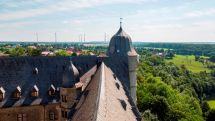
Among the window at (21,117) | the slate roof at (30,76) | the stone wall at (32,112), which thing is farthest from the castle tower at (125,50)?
the window at (21,117)

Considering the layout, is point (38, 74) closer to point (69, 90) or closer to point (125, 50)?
point (69, 90)

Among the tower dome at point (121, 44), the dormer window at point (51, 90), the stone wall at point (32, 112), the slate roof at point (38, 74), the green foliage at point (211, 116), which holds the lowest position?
the green foliage at point (211, 116)

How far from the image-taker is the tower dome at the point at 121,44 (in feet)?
202

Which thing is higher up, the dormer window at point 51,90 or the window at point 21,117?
the dormer window at point 51,90

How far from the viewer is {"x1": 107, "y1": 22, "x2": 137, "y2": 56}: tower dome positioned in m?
61.7

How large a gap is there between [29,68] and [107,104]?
2667 centimetres

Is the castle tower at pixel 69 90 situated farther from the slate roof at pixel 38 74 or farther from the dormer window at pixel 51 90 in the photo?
the dormer window at pixel 51 90

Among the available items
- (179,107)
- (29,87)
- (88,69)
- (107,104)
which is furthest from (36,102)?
(179,107)

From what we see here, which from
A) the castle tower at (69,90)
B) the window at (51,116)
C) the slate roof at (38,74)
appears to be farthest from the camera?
the window at (51,116)

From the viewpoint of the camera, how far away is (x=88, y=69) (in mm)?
57000

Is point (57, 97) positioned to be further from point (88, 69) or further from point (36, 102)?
point (88, 69)

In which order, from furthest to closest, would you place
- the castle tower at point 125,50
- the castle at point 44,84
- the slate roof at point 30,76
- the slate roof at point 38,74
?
the castle tower at point 125,50 < the slate roof at point 38,74 < the slate roof at point 30,76 < the castle at point 44,84

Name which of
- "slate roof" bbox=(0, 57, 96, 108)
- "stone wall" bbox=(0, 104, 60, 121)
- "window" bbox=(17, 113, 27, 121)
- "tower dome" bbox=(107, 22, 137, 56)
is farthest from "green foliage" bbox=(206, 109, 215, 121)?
"window" bbox=(17, 113, 27, 121)

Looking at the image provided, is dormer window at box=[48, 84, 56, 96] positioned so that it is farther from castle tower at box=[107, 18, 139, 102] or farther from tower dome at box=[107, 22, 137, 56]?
tower dome at box=[107, 22, 137, 56]
